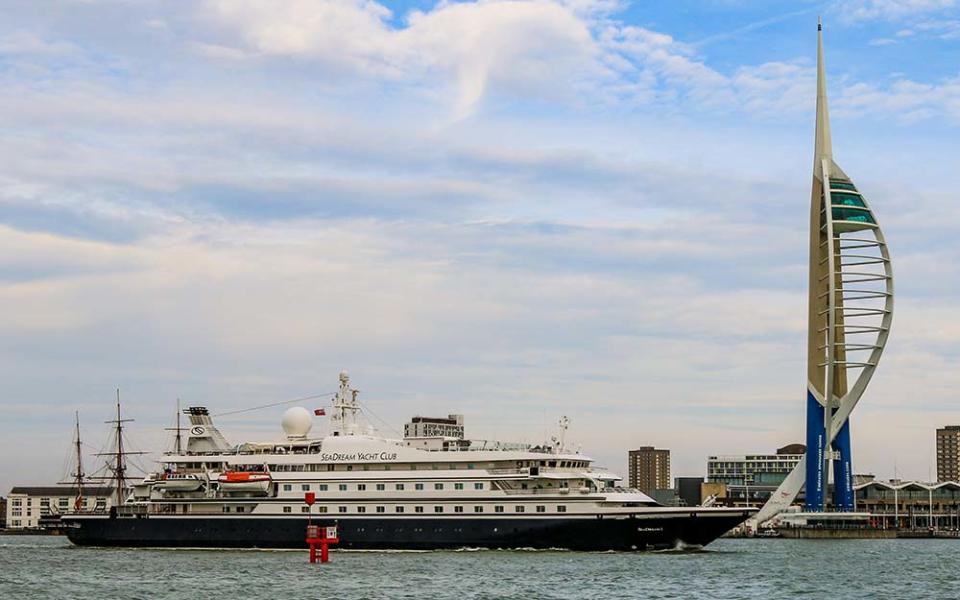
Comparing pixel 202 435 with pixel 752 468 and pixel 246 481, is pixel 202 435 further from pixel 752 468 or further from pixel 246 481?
pixel 752 468

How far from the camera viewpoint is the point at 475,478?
6284 centimetres

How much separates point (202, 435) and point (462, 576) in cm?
2762

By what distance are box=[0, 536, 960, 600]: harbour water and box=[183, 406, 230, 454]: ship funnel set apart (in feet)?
21.8

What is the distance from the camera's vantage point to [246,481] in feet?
220

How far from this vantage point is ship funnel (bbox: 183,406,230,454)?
236ft

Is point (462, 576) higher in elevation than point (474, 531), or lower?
lower

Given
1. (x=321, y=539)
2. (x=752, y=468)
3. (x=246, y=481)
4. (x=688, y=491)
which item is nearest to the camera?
(x=321, y=539)

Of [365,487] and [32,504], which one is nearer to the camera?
[365,487]

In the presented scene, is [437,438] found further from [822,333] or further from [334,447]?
[822,333]

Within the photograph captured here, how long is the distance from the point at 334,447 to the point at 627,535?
1534 centimetres

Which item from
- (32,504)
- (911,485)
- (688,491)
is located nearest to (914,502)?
(911,485)

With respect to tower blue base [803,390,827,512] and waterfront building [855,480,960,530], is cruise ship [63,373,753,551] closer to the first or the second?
tower blue base [803,390,827,512]

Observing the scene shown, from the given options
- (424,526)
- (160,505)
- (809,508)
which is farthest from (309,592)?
(809,508)

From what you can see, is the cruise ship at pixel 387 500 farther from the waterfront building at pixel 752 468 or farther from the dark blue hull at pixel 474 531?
the waterfront building at pixel 752 468
